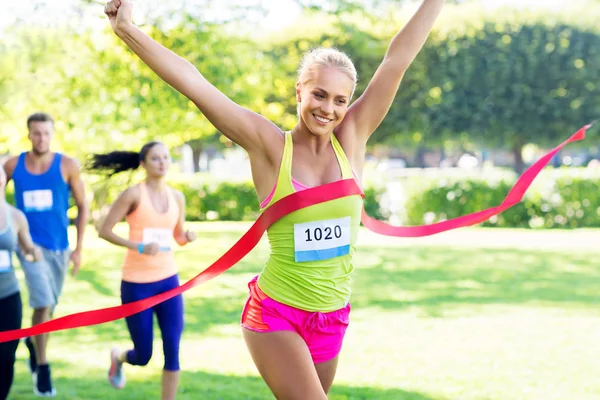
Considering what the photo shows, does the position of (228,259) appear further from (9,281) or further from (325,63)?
(9,281)

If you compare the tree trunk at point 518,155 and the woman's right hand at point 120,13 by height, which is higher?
the tree trunk at point 518,155

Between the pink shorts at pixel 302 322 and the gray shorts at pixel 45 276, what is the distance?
10.4 ft

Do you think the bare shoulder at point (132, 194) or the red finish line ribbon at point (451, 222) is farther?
the bare shoulder at point (132, 194)

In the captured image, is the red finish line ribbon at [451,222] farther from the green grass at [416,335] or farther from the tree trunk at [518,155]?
the tree trunk at [518,155]

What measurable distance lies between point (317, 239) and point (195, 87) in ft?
2.23

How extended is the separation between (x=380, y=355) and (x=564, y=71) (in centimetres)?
2405

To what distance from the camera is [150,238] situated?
5.68m

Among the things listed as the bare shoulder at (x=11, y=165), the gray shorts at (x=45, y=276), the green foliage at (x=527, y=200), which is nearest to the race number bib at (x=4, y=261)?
the gray shorts at (x=45, y=276)

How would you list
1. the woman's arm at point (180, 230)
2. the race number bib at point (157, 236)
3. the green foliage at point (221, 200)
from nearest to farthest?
the race number bib at point (157, 236), the woman's arm at point (180, 230), the green foliage at point (221, 200)

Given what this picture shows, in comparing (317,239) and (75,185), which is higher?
(75,185)

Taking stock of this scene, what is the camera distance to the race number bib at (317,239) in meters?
3.20

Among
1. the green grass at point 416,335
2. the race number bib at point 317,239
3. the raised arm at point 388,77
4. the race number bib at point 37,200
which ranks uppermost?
the raised arm at point 388,77

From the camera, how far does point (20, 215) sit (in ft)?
17.8

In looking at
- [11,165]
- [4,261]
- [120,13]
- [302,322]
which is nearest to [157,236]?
[4,261]
